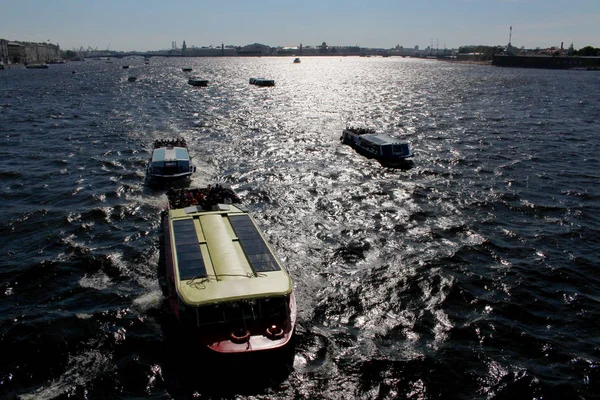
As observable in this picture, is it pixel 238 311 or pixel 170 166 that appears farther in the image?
pixel 170 166

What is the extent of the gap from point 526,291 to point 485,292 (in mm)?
3090

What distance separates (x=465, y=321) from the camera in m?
29.6

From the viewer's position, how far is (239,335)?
942 inches

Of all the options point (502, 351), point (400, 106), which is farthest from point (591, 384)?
point (400, 106)

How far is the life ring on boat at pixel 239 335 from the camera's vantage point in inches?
926

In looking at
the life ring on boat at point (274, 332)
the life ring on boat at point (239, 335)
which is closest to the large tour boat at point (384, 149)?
the life ring on boat at point (274, 332)

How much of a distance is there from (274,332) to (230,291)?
3.17 metres

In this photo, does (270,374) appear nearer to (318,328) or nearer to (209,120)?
(318,328)

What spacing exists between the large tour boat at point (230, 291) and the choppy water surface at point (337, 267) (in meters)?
1.38

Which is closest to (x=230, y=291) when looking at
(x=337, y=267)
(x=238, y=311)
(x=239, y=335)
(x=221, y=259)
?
(x=238, y=311)

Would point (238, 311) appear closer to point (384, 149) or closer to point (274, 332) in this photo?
point (274, 332)

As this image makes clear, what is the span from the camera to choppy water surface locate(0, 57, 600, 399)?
24672 mm

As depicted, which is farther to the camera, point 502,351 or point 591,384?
point 502,351

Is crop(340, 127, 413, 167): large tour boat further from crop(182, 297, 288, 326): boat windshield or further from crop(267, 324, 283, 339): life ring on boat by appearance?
crop(267, 324, 283, 339): life ring on boat
